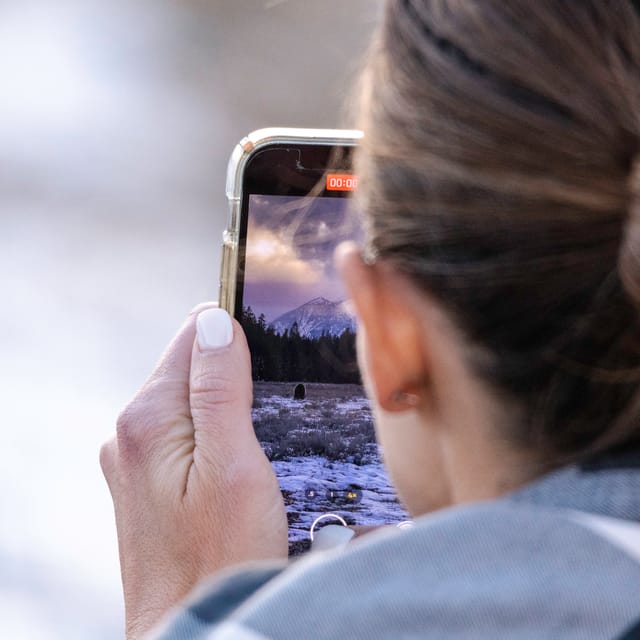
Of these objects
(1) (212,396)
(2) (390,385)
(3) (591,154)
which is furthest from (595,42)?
(1) (212,396)

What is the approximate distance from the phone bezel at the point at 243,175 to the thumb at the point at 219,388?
50 millimetres

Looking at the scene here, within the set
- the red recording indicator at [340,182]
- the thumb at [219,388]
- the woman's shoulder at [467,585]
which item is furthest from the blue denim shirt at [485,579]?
the red recording indicator at [340,182]

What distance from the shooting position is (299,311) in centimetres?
63

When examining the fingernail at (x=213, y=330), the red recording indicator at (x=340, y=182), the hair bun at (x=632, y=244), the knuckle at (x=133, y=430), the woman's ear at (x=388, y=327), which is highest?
the red recording indicator at (x=340, y=182)

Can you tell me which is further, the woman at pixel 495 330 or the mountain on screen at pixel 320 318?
the mountain on screen at pixel 320 318

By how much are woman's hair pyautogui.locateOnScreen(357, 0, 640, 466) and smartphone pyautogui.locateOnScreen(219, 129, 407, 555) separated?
306mm

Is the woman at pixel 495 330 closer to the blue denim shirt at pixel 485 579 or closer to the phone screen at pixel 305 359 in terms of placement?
the blue denim shirt at pixel 485 579

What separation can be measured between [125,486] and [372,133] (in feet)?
1.07

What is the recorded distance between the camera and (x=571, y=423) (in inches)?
12.2

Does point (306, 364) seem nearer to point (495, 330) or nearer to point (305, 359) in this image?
point (305, 359)

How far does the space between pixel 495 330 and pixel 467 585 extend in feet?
0.28

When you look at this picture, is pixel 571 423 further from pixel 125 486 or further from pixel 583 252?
pixel 125 486

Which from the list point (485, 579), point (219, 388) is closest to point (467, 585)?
point (485, 579)

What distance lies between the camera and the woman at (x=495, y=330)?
275mm
